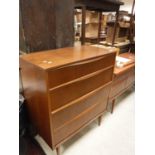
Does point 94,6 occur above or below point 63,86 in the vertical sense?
above

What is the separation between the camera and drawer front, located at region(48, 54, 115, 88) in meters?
0.87

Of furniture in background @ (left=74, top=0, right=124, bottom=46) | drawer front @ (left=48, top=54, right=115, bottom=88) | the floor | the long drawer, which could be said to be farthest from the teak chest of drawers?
the long drawer

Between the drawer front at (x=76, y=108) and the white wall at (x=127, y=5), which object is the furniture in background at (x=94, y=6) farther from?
the drawer front at (x=76, y=108)

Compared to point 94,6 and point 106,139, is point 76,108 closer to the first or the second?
point 106,139

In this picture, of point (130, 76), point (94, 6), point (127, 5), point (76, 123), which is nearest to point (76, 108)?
point (76, 123)

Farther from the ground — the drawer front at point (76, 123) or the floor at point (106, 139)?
the drawer front at point (76, 123)

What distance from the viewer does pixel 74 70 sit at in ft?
3.21

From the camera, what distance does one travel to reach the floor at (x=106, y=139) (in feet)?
4.84

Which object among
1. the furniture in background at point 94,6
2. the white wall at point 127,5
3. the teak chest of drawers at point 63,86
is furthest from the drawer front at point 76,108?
the white wall at point 127,5

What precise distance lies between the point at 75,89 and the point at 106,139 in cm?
95
